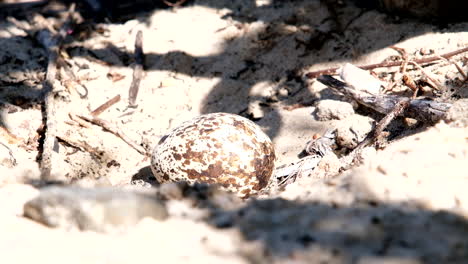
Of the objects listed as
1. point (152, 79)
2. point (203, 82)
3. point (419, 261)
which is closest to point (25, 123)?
point (152, 79)

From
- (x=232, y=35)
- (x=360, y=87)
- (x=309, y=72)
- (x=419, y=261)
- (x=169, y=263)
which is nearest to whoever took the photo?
(x=419, y=261)

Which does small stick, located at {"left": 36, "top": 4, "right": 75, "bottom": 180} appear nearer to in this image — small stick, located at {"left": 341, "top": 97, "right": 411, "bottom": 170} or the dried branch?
small stick, located at {"left": 341, "top": 97, "right": 411, "bottom": 170}

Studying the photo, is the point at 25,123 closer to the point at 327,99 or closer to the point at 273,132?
the point at 273,132

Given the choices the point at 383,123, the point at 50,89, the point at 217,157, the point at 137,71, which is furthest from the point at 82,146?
the point at 383,123

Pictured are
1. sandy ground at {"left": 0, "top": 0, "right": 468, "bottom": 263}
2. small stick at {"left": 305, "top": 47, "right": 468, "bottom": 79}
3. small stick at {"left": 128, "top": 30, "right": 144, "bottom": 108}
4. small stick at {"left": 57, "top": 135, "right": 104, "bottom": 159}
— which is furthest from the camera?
small stick at {"left": 128, "top": 30, "right": 144, "bottom": 108}

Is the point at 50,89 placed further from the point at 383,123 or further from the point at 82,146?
the point at 383,123

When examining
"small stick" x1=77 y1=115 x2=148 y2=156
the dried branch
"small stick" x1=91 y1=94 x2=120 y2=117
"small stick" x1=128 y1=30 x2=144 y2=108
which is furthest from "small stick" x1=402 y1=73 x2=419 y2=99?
"small stick" x1=91 y1=94 x2=120 y2=117

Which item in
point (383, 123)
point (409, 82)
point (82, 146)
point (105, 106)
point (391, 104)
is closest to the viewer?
point (383, 123)
